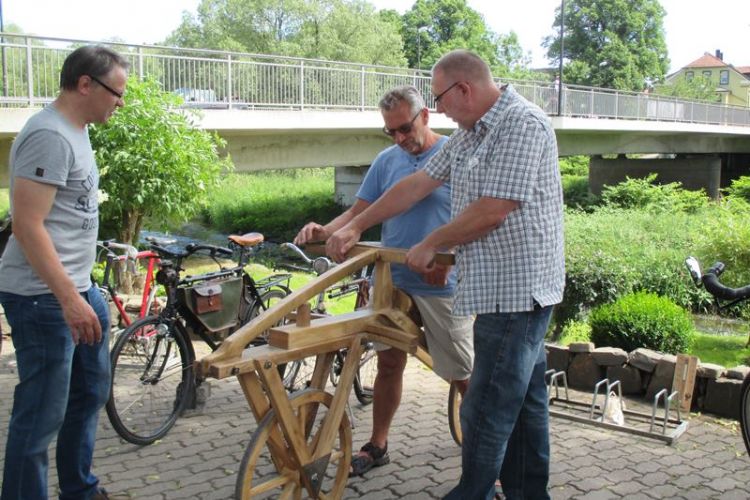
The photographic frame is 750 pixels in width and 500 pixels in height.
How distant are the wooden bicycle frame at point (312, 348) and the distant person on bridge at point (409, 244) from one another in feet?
0.41

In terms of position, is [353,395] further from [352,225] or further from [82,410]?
[82,410]

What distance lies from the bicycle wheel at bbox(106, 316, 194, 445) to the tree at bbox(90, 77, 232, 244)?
4.38 meters

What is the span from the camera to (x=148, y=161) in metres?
9.45

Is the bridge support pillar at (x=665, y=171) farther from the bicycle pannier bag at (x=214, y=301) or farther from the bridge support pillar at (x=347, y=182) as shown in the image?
the bicycle pannier bag at (x=214, y=301)

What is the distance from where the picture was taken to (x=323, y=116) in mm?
17625

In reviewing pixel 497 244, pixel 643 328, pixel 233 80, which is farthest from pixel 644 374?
pixel 233 80

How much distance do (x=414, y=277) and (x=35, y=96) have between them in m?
9.59

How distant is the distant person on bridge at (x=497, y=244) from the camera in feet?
10.4

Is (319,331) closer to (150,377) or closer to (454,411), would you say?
(454,411)

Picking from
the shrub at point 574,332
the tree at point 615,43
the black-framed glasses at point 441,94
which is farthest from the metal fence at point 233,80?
the tree at point 615,43

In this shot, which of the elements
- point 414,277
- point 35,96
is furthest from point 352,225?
point 35,96

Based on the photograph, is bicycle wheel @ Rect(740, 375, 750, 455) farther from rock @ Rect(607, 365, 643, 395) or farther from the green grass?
the green grass

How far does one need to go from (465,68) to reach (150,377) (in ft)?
10.1

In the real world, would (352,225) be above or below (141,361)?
above
